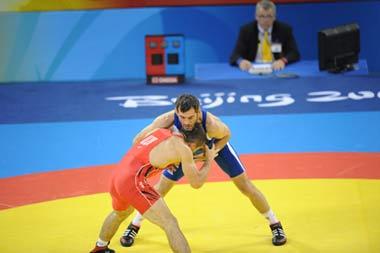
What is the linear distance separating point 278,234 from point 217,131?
112 centimetres

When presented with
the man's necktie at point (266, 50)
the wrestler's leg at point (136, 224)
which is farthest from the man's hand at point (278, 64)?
the wrestler's leg at point (136, 224)

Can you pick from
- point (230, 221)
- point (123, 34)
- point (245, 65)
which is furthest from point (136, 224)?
point (123, 34)

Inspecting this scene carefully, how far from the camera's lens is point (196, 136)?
6.85 metres

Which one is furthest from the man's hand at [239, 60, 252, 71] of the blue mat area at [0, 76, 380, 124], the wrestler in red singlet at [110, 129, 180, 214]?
the wrestler in red singlet at [110, 129, 180, 214]

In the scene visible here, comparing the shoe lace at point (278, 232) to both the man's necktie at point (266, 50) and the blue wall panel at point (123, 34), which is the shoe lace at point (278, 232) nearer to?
the man's necktie at point (266, 50)

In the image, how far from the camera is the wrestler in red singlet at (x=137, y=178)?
6.81 metres

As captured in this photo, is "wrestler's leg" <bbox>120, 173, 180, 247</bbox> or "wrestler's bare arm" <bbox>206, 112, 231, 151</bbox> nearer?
"wrestler's bare arm" <bbox>206, 112, 231, 151</bbox>

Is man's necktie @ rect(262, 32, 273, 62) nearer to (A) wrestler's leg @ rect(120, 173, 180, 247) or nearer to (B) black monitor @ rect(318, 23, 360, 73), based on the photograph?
(B) black monitor @ rect(318, 23, 360, 73)

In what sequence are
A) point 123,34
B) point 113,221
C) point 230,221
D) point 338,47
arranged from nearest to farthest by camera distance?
point 113,221 → point 230,221 → point 338,47 → point 123,34

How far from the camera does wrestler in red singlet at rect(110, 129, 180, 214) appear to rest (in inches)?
268

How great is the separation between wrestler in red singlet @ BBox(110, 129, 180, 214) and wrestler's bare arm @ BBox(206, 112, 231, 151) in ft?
1.19

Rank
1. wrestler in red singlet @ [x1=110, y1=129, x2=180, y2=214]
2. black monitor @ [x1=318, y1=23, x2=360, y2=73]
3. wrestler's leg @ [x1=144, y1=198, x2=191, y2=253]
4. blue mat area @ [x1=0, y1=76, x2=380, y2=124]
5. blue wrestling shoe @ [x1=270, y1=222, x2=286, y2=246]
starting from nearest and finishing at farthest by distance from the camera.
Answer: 1. wrestler's leg @ [x1=144, y1=198, x2=191, y2=253]
2. wrestler in red singlet @ [x1=110, y1=129, x2=180, y2=214]
3. blue wrestling shoe @ [x1=270, y1=222, x2=286, y2=246]
4. blue mat area @ [x1=0, y1=76, x2=380, y2=124]
5. black monitor @ [x1=318, y1=23, x2=360, y2=73]

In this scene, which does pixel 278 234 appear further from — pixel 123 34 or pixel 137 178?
pixel 123 34

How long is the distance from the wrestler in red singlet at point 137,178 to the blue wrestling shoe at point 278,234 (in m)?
1.26
